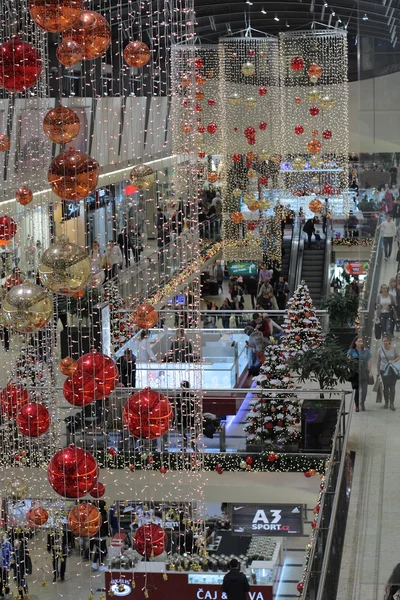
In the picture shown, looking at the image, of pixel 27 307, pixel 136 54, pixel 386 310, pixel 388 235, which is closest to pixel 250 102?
pixel 388 235

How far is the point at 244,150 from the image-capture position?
79.5ft

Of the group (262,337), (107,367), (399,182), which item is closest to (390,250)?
(399,182)

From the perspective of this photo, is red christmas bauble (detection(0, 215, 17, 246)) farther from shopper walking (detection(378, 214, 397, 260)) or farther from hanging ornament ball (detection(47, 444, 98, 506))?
hanging ornament ball (detection(47, 444, 98, 506))

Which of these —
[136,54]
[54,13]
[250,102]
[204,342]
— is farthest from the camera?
[250,102]

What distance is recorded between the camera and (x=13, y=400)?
19.4ft

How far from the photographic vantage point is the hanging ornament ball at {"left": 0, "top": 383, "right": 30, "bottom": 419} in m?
5.75

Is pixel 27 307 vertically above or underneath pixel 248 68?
underneath

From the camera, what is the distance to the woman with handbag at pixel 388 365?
8555mm

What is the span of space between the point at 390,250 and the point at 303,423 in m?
4.33

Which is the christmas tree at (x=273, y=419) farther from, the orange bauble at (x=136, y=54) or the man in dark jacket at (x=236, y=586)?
the orange bauble at (x=136, y=54)

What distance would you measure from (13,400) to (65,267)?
62.1 inches

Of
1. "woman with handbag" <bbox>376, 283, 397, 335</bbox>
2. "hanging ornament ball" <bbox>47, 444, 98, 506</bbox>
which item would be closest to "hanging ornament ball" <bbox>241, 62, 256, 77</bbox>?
"woman with handbag" <bbox>376, 283, 397, 335</bbox>

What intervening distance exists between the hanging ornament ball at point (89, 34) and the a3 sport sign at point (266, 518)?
922 cm

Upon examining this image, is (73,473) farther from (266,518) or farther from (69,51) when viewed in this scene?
(266,518)
